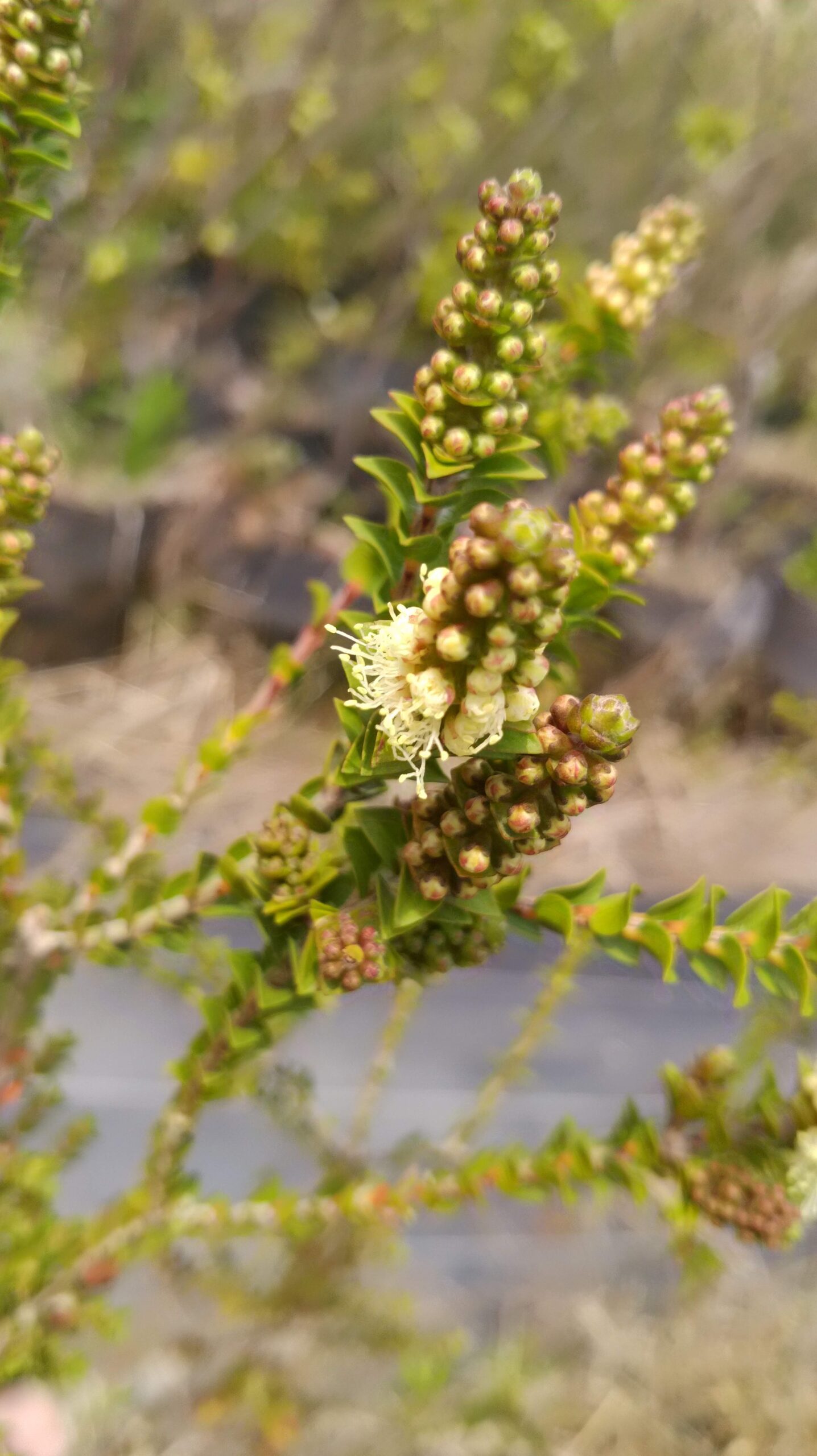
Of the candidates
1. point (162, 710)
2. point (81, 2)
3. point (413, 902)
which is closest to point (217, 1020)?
point (413, 902)

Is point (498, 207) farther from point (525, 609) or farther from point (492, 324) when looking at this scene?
point (525, 609)

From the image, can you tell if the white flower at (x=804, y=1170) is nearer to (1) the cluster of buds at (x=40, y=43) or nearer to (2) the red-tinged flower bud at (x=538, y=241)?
(2) the red-tinged flower bud at (x=538, y=241)

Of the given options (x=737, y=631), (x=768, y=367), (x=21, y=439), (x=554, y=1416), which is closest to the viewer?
(x=21, y=439)

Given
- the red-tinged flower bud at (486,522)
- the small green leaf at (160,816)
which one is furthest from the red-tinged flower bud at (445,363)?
the small green leaf at (160,816)

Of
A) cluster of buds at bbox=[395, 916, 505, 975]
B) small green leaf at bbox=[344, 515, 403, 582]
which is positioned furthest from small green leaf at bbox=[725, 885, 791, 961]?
small green leaf at bbox=[344, 515, 403, 582]

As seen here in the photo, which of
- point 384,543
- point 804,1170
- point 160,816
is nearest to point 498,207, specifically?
point 384,543

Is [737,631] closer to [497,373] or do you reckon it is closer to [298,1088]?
[298,1088]
